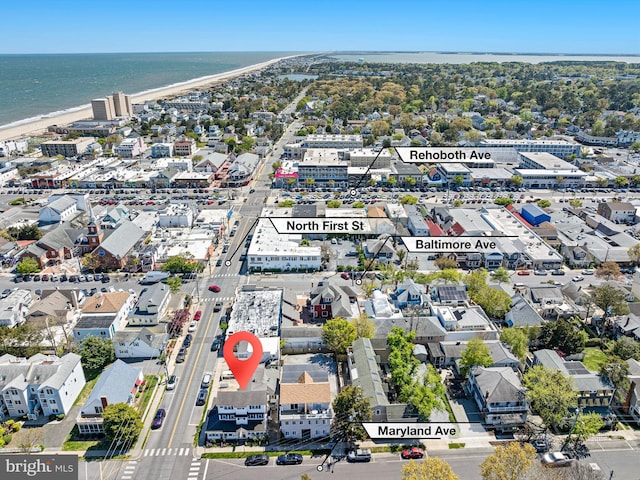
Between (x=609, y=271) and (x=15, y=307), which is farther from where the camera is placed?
(x=609, y=271)

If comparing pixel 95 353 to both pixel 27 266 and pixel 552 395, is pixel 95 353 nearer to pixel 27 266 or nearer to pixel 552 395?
pixel 27 266

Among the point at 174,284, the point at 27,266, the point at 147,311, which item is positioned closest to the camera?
the point at 147,311

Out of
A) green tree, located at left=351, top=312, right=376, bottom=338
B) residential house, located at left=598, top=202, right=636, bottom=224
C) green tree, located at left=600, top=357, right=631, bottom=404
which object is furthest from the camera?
residential house, located at left=598, top=202, right=636, bottom=224

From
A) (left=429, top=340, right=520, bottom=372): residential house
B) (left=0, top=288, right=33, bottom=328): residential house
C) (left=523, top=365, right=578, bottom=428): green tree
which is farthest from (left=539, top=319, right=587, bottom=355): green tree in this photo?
(left=0, top=288, right=33, bottom=328): residential house

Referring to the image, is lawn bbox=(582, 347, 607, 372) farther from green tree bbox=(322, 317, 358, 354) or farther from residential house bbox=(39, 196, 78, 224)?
residential house bbox=(39, 196, 78, 224)

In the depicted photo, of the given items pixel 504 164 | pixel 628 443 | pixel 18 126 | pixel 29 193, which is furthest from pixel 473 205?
pixel 18 126

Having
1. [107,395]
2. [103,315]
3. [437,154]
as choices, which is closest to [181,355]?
[107,395]

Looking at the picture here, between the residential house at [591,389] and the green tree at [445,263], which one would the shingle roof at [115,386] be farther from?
the green tree at [445,263]
